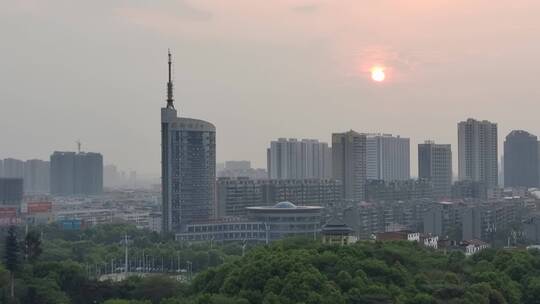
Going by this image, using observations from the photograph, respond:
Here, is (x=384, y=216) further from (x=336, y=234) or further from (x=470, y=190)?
(x=336, y=234)

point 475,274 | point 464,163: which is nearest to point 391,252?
point 475,274

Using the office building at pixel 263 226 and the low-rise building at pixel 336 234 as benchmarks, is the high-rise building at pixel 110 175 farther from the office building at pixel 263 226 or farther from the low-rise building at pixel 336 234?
the low-rise building at pixel 336 234

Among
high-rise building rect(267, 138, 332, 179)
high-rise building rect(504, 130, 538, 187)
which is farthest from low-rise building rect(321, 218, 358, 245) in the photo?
high-rise building rect(504, 130, 538, 187)

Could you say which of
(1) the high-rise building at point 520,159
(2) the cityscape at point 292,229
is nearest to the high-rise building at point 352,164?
(2) the cityscape at point 292,229

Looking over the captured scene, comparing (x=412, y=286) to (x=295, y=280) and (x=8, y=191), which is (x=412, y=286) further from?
(x=8, y=191)

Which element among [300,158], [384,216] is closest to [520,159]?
[300,158]

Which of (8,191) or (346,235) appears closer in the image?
(346,235)
